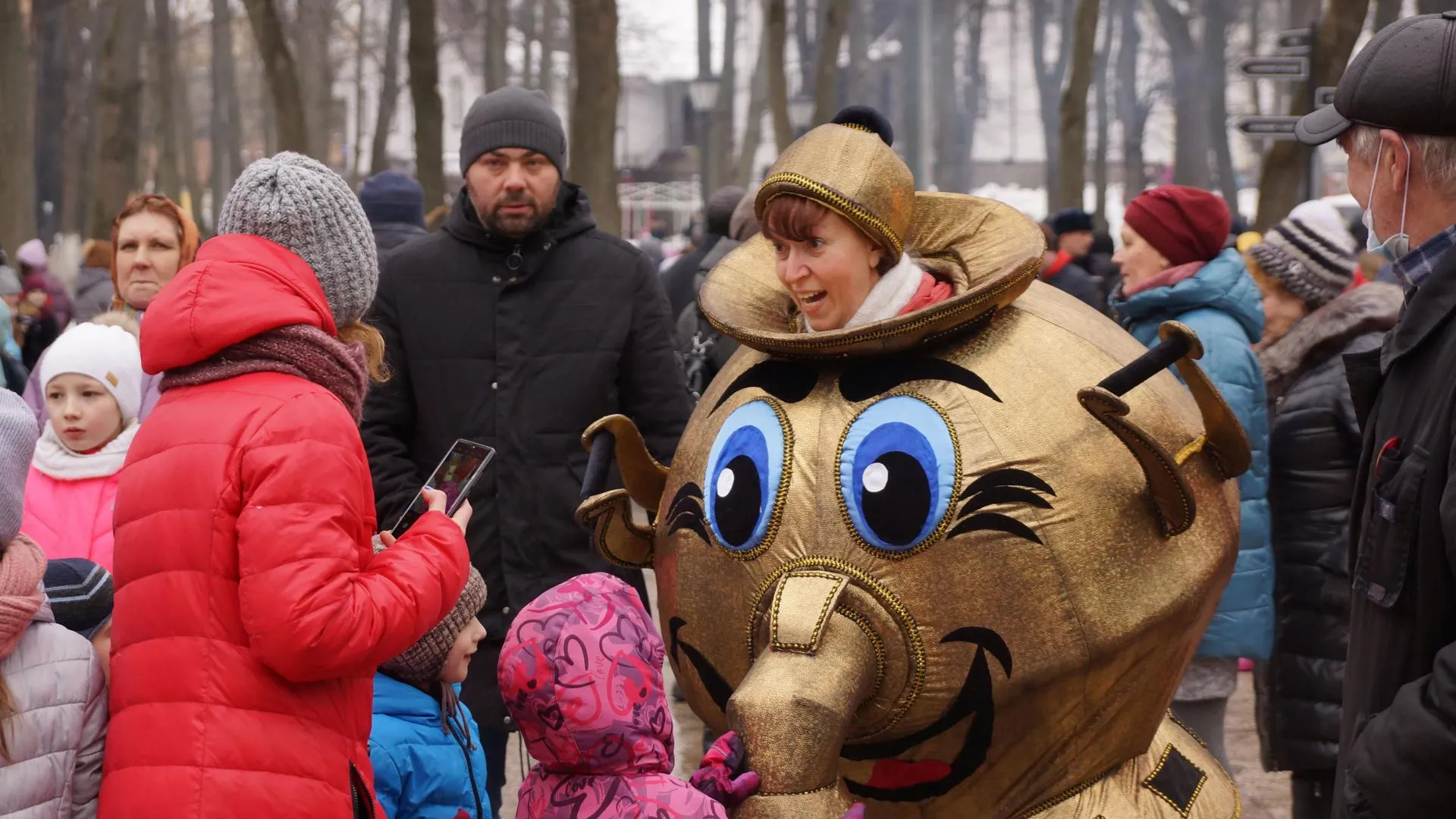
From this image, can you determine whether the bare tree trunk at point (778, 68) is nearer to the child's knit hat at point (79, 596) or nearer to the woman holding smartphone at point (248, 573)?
the child's knit hat at point (79, 596)

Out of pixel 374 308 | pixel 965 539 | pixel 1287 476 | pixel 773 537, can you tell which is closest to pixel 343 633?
pixel 773 537

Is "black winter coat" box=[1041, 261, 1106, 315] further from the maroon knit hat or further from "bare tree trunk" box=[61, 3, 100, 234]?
"bare tree trunk" box=[61, 3, 100, 234]

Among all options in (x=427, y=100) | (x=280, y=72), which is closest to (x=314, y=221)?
(x=427, y=100)

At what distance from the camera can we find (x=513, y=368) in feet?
16.0

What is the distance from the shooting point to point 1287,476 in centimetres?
510

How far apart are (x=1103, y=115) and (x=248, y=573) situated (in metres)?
40.7

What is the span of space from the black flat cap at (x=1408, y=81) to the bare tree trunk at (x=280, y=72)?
576 inches

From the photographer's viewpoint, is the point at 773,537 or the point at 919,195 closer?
the point at 773,537

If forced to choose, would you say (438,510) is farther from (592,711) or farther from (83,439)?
(83,439)

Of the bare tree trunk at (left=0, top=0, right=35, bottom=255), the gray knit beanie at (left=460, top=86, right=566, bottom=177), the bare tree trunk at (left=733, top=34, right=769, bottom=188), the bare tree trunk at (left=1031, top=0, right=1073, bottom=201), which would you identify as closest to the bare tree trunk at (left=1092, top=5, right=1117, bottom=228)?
the bare tree trunk at (left=1031, top=0, right=1073, bottom=201)

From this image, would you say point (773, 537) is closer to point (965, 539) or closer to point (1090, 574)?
point (965, 539)

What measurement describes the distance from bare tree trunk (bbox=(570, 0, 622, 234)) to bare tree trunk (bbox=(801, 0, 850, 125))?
568 cm

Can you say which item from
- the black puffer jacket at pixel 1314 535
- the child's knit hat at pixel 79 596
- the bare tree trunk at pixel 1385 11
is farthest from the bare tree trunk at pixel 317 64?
the child's knit hat at pixel 79 596

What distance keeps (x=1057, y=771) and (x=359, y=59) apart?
36216 millimetres
